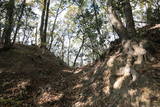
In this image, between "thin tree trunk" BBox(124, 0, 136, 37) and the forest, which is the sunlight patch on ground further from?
"thin tree trunk" BBox(124, 0, 136, 37)

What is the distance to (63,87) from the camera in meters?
9.85

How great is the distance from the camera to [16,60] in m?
12.4

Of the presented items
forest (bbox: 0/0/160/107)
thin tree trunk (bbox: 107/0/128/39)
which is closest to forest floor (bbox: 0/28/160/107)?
forest (bbox: 0/0/160/107)

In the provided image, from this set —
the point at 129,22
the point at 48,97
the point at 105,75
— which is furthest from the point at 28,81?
the point at 129,22

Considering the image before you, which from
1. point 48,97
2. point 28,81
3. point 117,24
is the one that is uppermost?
point 117,24

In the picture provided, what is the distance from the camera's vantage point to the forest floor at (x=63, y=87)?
607cm

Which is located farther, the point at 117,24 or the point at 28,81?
the point at 28,81

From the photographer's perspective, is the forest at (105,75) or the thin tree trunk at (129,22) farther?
the thin tree trunk at (129,22)

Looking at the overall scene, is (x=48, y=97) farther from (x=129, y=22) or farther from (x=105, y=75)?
(x=129, y=22)

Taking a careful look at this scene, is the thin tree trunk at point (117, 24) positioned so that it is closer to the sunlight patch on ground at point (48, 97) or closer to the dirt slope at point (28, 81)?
the dirt slope at point (28, 81)

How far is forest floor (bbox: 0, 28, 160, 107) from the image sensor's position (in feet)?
19.9

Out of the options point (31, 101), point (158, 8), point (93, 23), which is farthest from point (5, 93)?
point (158, 8)

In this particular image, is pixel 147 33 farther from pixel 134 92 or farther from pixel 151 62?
pixel 134 92

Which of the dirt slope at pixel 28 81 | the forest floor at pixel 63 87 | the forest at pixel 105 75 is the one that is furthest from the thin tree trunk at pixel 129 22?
the dirt slope at pixel 28 81
